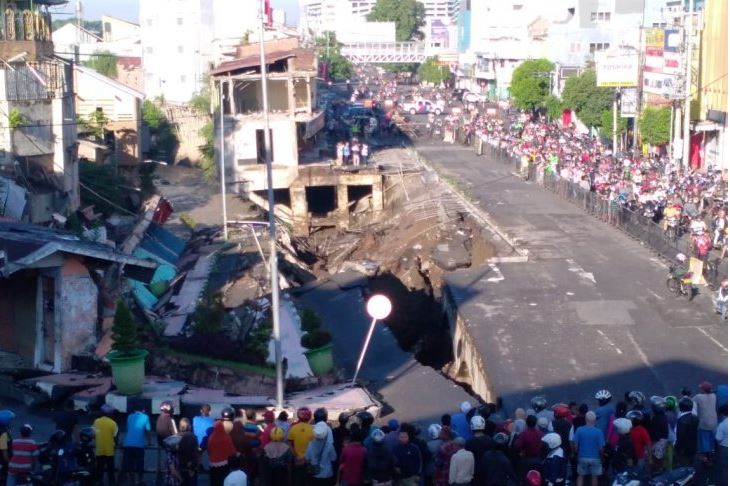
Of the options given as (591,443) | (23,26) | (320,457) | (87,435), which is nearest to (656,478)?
(591,443)

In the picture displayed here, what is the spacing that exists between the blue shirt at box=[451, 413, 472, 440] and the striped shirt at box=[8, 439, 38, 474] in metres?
4.49

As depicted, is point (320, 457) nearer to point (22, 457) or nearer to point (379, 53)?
point (22, 457)

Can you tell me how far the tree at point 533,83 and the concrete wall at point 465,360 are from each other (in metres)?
49.1

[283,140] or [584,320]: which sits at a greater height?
[283,140]

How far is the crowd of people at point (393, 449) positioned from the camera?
11211mm

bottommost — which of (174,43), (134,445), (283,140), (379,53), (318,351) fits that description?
(318,351)

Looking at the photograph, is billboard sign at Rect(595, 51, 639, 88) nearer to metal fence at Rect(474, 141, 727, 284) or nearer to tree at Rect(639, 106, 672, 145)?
tree at Rect(639, 106, 672, 145)

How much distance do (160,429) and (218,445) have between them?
1155 millimetres

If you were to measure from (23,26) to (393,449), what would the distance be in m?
20.6

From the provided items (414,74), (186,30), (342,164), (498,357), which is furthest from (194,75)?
(414,74)

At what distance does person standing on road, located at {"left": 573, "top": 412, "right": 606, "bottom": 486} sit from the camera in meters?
11.9

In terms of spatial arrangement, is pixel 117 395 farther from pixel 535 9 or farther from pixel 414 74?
pixel 414 74

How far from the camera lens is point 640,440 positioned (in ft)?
40.3

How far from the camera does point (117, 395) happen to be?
1485cm
